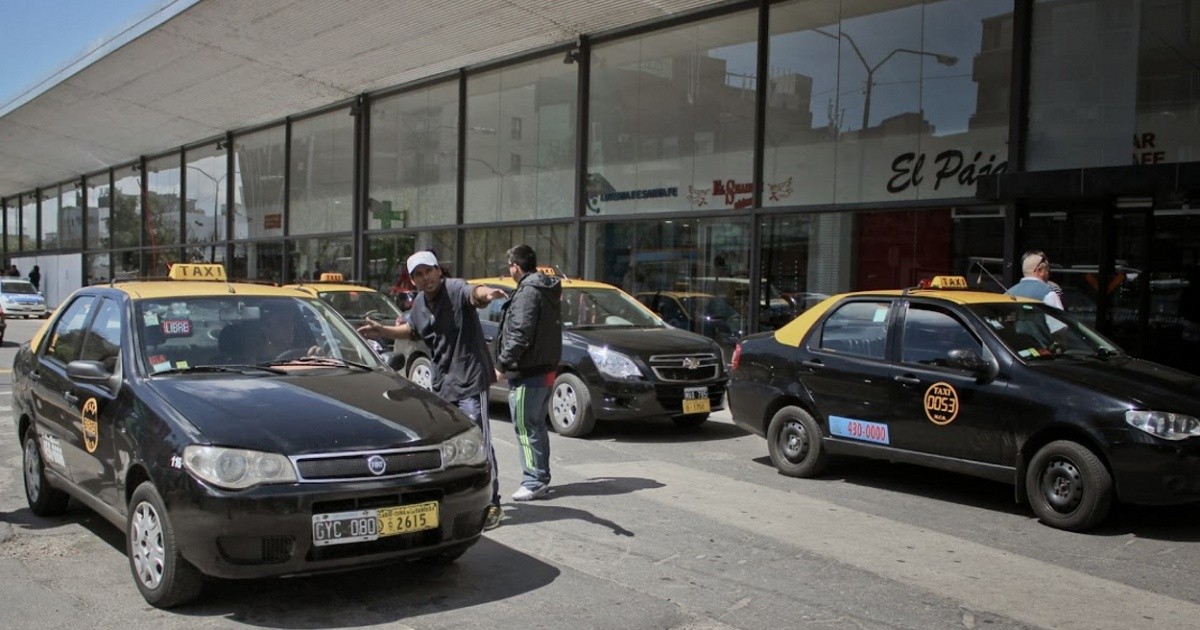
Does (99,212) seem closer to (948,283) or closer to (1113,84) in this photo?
(1113,84)

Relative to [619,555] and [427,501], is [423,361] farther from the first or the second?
[427,501]

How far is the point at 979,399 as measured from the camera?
6.99 meters

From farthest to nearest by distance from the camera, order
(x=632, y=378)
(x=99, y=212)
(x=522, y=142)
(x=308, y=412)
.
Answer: (x=99, y=212)
(x=522, y=142)
(x=632, y=378)
(x=308, y=412)

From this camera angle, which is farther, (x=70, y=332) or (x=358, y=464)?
(x=70, y=332)

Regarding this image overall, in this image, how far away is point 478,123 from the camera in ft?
69.8

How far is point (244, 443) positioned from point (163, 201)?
35.7m

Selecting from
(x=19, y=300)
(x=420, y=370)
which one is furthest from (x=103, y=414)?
(x=19, y=300)

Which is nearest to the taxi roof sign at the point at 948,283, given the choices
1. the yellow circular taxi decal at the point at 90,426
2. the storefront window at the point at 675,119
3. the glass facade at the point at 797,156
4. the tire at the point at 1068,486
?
the tire at the point at 1068,486

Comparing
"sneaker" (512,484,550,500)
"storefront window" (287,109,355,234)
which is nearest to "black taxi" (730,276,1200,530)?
"sneaker" (512,484,550,500)

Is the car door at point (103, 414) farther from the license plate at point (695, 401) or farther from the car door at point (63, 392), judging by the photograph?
the license plate at point (695, 401)

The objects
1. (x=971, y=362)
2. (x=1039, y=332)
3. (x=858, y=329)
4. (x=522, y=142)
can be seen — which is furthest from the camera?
(x=522, y=142)

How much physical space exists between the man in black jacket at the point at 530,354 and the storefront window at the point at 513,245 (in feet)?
37.8

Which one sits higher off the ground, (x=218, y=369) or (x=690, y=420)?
(x=218, y=369)

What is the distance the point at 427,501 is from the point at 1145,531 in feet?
15.7
